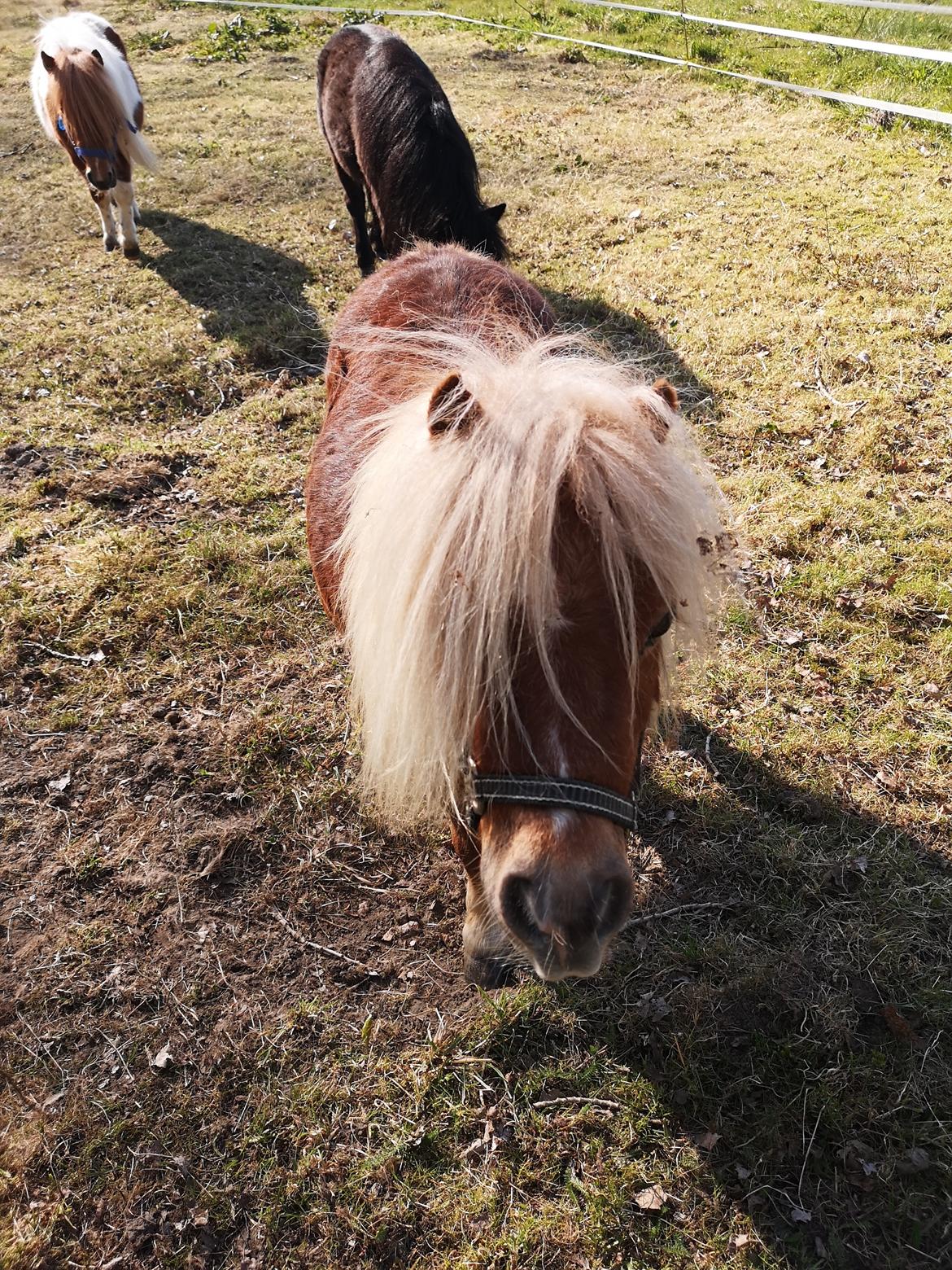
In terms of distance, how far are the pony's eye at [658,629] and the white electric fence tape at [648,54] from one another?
30.8 ft

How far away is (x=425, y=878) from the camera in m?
2.88

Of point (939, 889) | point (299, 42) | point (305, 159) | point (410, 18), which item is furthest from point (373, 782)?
point (410, 18)

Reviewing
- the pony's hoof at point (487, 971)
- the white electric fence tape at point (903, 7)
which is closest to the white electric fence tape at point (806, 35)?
the white electric fence tape at point (903, 7)

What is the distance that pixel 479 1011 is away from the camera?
98.7 inches

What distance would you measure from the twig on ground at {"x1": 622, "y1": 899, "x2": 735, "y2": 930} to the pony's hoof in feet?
1.81

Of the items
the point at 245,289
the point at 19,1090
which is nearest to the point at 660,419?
the point at 19,1090

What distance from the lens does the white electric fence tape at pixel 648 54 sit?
8289 millimetres

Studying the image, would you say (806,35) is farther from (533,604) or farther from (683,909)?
(533,604)

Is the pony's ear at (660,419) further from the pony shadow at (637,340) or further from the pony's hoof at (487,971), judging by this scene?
the pony shadow at (637,340)

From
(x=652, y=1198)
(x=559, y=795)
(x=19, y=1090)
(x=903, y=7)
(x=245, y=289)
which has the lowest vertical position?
(x=19, y=1090)

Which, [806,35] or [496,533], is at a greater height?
[806,35]

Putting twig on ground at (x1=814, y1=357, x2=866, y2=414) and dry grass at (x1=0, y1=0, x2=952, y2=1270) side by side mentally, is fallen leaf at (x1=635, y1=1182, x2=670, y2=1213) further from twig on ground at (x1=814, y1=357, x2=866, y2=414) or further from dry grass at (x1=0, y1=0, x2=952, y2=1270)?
twig on ground at (x1=814, y1=357, x2=866, y2=414)

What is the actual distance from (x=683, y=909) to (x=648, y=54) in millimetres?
13595

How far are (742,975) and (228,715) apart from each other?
2.50 meters
